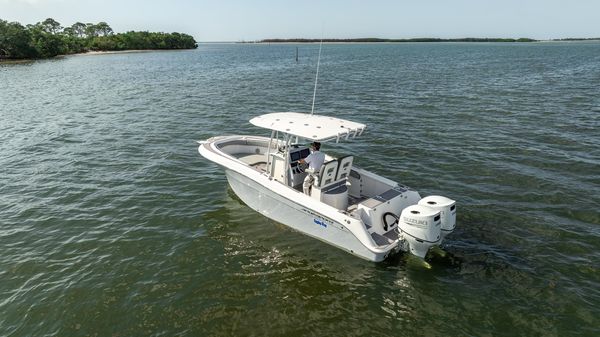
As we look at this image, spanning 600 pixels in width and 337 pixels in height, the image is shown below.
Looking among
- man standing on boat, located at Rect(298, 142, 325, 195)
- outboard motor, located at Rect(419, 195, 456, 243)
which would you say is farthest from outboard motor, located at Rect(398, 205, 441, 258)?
man standing on boat, located at Rect(298, 142, 325, 195)

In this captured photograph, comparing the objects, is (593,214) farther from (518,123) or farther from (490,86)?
(490,86)

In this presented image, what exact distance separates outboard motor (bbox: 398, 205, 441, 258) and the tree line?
91.7 meters

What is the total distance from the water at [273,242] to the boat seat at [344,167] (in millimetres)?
1912

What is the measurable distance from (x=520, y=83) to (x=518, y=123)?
Result: 16.8m

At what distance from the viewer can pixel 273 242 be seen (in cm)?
1045

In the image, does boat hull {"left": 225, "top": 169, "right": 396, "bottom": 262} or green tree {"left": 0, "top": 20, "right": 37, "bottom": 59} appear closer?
boat hull {"left": 225, "top": 169, "right": 396, "bottom": 262}

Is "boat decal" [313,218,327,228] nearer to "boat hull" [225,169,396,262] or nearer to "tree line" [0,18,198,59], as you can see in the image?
"boat hull" [225,169,396,262]

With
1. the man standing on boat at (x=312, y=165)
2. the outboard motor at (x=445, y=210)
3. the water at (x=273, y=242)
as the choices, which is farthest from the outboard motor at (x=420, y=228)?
the man standing on boat at (x=312, y=165)

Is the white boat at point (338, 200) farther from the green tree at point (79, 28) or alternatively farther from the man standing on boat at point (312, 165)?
the green tree at point (79, 28)

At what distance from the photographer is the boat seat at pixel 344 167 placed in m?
10.4

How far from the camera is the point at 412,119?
22750 millimetres

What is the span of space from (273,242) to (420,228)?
3867 millimetres

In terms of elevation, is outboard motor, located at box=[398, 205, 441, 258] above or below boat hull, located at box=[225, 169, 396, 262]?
above

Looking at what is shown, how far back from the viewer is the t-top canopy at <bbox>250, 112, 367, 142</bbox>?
1021cm
